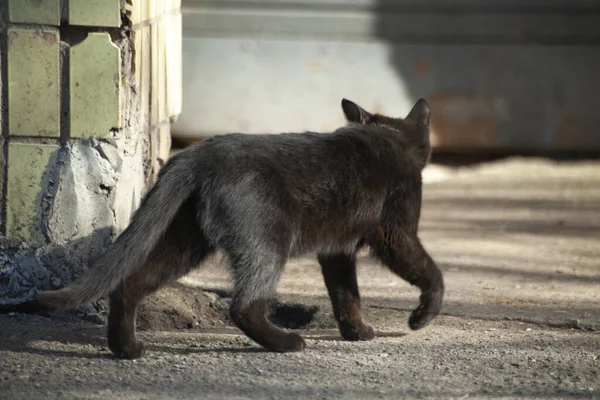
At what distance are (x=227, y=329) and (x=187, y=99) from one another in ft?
15.1

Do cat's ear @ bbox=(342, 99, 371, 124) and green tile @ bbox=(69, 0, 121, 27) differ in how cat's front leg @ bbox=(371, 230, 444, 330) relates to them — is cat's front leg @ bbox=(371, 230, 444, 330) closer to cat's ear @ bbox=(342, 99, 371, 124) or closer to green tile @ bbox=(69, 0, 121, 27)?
cat's ear @ bbox=(342, 99, 371, 124)

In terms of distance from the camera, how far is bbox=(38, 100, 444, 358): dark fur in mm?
3963

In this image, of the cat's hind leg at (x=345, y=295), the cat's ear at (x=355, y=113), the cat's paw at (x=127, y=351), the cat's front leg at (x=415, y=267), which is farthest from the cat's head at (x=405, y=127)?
the cat's paw at (x=127, y=351)

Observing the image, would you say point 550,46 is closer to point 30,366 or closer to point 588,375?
point 588,375

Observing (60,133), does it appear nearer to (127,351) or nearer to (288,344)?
(127,351)

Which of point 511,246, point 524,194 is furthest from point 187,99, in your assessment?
point 511,246

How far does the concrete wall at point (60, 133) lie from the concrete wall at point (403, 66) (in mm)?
4306

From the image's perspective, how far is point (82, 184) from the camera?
459 cm

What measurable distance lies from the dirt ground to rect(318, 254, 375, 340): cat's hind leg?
8cm

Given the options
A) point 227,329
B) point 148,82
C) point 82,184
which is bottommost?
point 227,329

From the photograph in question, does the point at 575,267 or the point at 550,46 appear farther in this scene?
the point at 550,46

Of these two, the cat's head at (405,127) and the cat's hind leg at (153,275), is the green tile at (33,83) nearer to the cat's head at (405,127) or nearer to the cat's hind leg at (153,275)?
the cat's hind leg at (153,275)

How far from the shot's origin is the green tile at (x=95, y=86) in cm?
452

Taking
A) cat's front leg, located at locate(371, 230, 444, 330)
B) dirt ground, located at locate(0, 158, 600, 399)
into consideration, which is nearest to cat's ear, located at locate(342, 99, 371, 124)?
cat's front leg, located at locate(371, 230, 444, 330)
